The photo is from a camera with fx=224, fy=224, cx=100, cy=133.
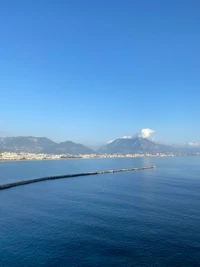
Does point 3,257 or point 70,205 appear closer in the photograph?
point 3,257

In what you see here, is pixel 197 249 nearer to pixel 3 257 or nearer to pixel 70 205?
pixel 3 257

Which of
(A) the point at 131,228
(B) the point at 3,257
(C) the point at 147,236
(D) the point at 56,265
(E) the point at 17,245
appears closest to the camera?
(D) the point at 56,265

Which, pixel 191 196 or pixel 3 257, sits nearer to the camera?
pixel 3 257

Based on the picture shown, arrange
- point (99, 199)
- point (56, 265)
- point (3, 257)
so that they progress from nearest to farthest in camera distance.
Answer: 1. point (56, 265)
2. point (3, 257)
3. point (99, 199)

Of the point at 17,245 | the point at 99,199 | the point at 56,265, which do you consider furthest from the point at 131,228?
the point at 99,199

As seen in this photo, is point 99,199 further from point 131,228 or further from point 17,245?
point 17,245

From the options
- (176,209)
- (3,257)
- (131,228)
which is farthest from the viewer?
(176,209)

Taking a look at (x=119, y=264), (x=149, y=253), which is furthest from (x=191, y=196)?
(x=119, y=264)

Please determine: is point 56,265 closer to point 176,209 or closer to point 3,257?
point 3,257

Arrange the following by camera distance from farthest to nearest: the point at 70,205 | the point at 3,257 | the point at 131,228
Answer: the point at 70,205 → the point at 131,228 → the point at 3,257
